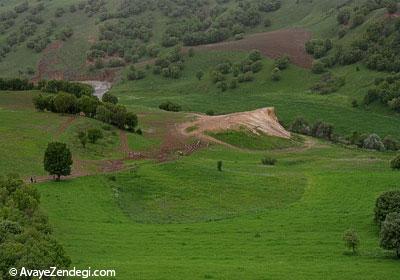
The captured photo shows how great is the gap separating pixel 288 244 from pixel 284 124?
75402mm

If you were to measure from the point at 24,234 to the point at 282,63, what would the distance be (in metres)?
125

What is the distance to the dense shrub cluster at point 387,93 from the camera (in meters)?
127

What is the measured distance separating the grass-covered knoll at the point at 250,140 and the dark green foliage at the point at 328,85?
4332 centimetres

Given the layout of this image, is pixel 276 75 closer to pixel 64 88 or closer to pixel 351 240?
pixel 64 88

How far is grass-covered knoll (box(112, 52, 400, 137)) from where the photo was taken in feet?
414

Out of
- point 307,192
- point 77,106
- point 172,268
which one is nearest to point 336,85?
point 77,106

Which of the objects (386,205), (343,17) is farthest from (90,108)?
(343,17)

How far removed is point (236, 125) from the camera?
4117 inches

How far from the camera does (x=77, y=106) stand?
104875mm

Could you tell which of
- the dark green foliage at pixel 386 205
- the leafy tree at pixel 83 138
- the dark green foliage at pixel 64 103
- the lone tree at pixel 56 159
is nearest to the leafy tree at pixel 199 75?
the dark green foliage at pixel 64 103

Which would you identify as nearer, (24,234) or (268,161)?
(24,234)

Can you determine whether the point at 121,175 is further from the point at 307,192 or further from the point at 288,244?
the point at 288,244

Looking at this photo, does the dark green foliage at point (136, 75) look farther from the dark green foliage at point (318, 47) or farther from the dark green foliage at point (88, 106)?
the dark green foliage at point (88, 106)

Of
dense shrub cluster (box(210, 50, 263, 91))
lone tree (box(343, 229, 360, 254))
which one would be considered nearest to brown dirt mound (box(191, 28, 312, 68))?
dense shrub cluster (box(210, 50, 263, 91))
